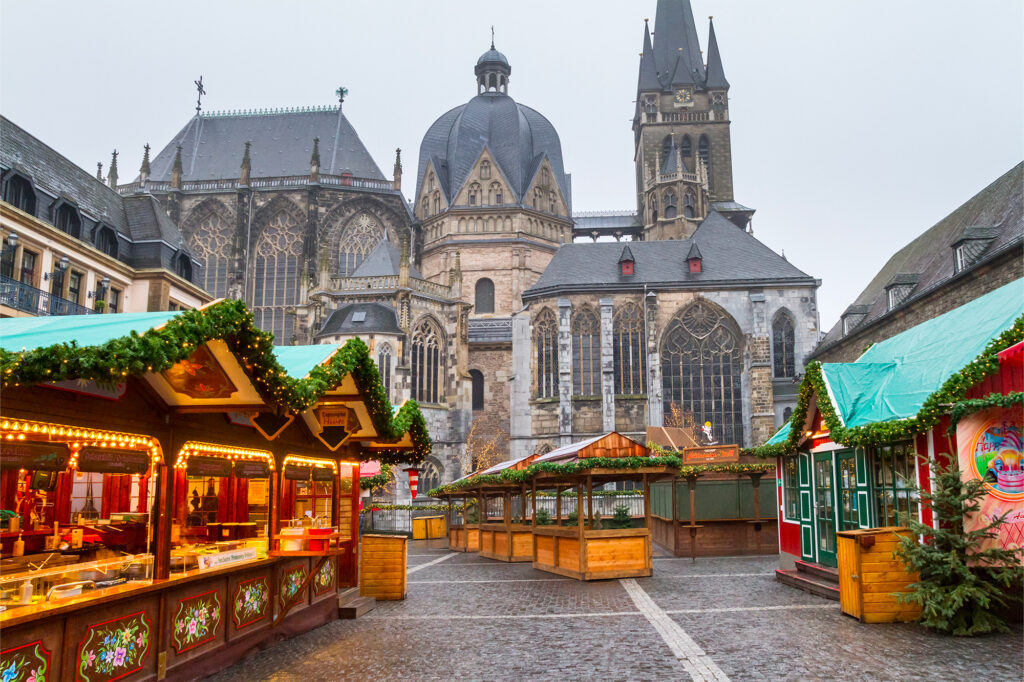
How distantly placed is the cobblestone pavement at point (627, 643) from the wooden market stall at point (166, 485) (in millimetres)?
759

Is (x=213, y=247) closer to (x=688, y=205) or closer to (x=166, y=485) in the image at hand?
(x=688, y=205)

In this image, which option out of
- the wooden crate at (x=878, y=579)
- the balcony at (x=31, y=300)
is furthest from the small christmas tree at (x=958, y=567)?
the balcony at (x=31, y=300)

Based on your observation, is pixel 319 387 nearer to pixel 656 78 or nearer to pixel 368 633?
pixel 368 633

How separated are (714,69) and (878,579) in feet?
176

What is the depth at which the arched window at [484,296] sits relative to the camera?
50250 millimetres

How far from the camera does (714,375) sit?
40.7m

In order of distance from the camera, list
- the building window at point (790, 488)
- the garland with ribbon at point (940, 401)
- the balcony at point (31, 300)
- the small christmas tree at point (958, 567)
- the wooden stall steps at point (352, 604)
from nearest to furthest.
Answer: the small christmas tree at point (958, 567)
the garland with ribbon at point (940, 401)
the wooden stall steps at point (352, 604)
the building window at point (790, 488)
the balcony at point (31, 300)

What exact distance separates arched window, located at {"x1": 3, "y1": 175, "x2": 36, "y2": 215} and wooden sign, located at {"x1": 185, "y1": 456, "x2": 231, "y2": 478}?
701 inches

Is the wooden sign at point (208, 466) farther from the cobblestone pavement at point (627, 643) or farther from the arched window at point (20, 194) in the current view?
the arched window at point (20, 194)

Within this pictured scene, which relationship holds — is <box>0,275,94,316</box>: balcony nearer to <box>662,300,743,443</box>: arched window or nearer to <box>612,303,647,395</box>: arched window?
<box>612,303,647,395</box>: arched window

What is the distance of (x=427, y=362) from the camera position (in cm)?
4091

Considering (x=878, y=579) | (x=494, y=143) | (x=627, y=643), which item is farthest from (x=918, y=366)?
(x=494, y=143)

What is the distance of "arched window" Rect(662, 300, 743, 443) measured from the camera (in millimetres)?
40156

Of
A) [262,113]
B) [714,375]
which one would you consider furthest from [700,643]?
[262,113]
